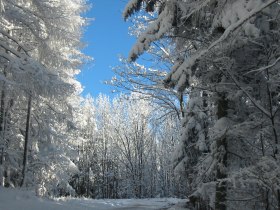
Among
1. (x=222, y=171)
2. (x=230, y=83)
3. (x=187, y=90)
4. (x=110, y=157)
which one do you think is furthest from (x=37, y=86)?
(x=110, y=157)

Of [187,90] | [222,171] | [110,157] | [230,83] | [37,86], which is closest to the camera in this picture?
[230,83]

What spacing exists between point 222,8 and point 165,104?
11473mm

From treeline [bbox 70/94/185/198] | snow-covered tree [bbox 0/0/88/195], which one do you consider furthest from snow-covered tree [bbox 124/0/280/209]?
treeline [bbox 70/94/185/198]

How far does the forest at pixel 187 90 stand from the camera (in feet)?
17.4

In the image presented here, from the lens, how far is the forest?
5.31m

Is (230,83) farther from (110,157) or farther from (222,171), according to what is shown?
(110,157)

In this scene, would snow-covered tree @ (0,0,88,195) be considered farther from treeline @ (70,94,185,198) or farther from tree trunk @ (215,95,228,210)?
treeline @ (70,94,185,198)

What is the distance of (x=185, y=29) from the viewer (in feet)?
23.7

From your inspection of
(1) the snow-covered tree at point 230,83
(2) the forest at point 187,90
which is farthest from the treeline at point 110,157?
(1) the snow-covered tree at point 230,83

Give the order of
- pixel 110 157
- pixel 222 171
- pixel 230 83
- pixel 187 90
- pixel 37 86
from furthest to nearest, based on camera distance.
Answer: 1. pixel 110 157
2. pixel 187 90
3. pixel 37 86
4. pixel 222 171
5. pixel 230 83

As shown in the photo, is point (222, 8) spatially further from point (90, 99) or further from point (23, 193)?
point (90, 99)

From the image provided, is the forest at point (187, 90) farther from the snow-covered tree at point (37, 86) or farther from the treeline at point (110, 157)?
the treeline at point (110, 157)

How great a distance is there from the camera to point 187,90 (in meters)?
12.5

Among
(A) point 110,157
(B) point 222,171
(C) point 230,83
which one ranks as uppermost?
(A) point 110,157
